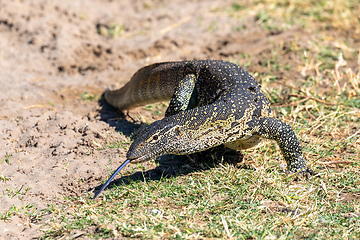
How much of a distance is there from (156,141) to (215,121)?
0.76 m

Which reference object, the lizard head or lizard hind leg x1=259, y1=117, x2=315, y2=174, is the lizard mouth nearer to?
the lizard head

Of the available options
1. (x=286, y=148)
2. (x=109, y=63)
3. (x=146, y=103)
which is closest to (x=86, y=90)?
(x=109, y=63)

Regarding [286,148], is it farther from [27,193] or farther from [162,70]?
[27,193]

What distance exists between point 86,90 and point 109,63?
1.18m

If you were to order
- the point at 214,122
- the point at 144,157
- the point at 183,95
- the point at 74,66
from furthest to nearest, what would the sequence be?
1. the point at 74,66
2. the point at 183,95
3. the point at 214,122
4. the point at 144,157

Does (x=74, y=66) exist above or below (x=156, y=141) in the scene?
above

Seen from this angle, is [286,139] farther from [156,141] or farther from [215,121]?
[156,141]

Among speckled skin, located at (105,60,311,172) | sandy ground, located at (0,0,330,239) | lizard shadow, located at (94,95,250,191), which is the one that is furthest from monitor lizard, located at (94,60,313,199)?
sandy ground, located at (0,0,330,239)

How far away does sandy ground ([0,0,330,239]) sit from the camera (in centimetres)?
504

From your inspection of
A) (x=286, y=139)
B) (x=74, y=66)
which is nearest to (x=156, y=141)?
(x=286, y=139)

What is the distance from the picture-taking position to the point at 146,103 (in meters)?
6.60

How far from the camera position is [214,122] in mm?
4797

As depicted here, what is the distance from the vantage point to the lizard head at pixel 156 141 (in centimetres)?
449

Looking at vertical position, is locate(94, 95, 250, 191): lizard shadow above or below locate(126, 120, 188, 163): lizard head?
below
